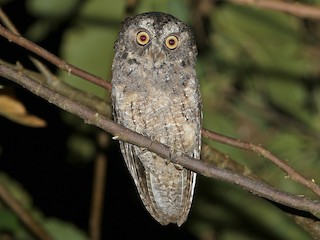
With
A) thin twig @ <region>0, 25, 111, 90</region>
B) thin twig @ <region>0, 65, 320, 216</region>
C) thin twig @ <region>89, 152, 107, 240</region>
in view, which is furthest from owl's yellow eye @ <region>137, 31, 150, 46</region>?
thin twig @ <region>89, 152, 107, 240</region>

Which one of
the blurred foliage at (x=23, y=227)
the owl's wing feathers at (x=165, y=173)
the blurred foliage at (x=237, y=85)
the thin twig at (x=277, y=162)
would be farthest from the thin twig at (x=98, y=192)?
the thin twig at (x=277, y=162)

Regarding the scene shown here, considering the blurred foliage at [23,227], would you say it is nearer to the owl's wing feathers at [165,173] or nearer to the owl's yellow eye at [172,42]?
the owl's wing feathers at [165,173]

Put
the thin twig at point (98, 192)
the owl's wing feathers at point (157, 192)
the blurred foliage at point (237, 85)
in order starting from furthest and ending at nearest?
the thin twig at point (98, 192)
the blurred foliage at point (237, 85)
the owl's wing feathers at point (157, 192)

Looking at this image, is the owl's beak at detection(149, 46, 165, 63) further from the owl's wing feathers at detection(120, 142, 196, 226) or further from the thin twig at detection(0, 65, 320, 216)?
the thin twig at detection(0, 65, 320, 216)

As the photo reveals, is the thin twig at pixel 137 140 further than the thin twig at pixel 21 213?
No

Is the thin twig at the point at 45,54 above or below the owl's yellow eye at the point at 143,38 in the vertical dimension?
below

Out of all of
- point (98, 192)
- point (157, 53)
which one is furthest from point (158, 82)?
point (98, 192)

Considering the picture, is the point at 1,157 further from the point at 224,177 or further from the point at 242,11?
the point at 224,177

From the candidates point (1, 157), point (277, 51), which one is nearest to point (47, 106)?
point (1, 157)

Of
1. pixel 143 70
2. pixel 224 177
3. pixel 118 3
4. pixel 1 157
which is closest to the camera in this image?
pixel 224 177
